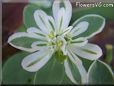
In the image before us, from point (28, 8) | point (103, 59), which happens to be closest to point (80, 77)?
point (103, 59)

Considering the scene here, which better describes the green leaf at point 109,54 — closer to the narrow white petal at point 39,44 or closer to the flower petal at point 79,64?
the flower petal at point 79,64

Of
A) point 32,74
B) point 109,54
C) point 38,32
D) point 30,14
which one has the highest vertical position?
point 30,14

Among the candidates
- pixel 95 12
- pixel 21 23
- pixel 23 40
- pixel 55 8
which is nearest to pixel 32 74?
pixel 23 40

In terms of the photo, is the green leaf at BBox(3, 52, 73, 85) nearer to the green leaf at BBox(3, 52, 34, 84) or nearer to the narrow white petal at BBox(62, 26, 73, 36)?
the green leaf at BBox(3, 52, 34, 84)

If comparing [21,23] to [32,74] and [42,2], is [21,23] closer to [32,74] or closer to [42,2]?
[42,2]

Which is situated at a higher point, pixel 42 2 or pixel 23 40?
pixel 42 2

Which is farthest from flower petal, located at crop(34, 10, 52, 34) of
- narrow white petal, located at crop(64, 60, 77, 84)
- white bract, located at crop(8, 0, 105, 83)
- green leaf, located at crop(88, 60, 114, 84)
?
green leaf, located at crop(88, 60, 114, 84)

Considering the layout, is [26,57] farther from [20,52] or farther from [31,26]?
[31,26]
